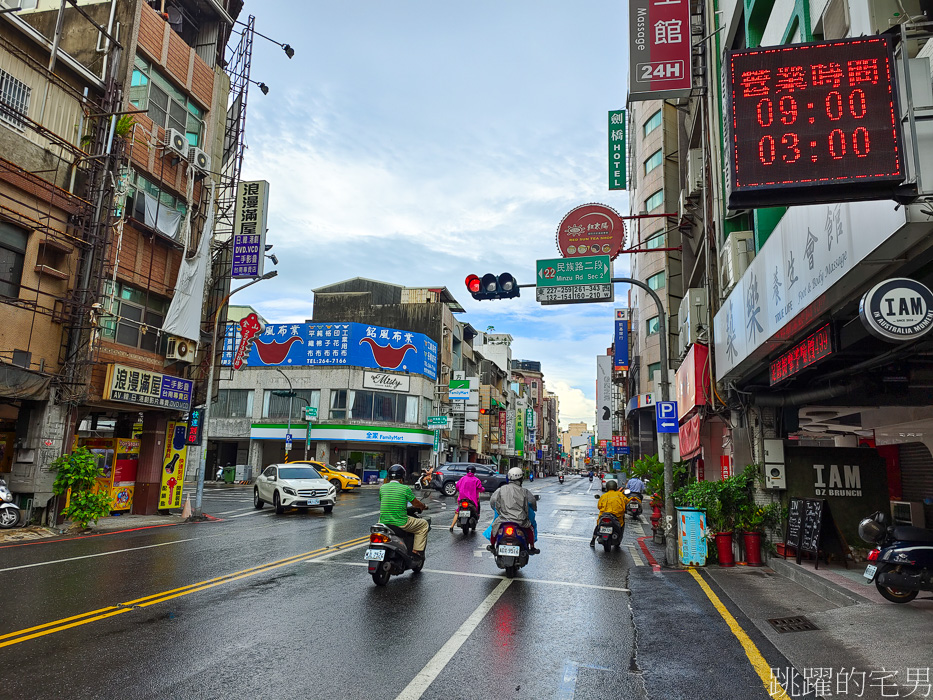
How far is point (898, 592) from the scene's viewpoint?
294 inches

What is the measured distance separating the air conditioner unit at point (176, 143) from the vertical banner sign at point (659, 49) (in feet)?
50.9

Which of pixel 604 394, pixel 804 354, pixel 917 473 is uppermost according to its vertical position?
pixel 604 394

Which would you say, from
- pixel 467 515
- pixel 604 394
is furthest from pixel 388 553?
pixel 604 394

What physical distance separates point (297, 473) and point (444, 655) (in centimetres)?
1825

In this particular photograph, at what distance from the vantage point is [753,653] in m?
6.02

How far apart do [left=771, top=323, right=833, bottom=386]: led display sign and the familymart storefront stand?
136ft

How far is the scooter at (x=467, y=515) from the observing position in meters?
16.0

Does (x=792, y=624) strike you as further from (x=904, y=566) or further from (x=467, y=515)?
(x=467, y=515)

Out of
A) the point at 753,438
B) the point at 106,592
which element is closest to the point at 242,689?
the point at 106,592

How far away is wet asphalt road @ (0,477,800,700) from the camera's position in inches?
199

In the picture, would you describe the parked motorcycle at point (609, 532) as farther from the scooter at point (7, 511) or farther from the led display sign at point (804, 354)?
the scooter at point (7, 511)

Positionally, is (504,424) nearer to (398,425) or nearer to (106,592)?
(398,425)

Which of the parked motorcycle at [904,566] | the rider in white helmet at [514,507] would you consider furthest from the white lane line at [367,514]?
the parked motorcycle at [904,566]

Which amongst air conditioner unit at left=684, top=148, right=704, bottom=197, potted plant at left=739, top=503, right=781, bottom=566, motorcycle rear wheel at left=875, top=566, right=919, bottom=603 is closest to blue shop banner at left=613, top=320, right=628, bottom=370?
air conditioner unit at left=684, top=148, right=704, bottom=197
